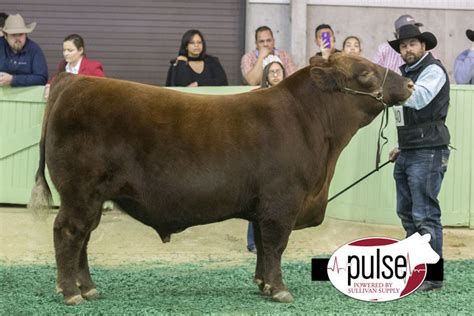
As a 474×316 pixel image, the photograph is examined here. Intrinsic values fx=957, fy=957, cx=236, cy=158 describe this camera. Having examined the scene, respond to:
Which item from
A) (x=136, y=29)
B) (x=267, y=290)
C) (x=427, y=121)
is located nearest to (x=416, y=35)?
(x=427, y=121)

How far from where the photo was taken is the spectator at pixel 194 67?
10.2 m

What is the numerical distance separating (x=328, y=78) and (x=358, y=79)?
0.71ft

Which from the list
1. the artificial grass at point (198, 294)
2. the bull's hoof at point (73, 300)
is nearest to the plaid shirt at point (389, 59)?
the artificial grass at point (198, 294)

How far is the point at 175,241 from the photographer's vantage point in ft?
30.3

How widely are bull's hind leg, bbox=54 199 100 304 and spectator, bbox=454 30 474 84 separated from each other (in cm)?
553

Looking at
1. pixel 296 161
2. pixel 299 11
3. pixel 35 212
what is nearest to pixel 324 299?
pixel 296 161

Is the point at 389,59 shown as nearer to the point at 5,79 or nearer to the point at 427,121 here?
the point at 427,121

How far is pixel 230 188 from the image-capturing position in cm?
612

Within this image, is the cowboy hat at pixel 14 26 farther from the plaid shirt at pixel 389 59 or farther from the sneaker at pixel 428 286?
the sneaker at pixel 428 286

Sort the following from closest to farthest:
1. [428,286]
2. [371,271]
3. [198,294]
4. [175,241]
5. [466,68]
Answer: [371,271] < [198,294] < [428,286] < [175,241] < [466,68]

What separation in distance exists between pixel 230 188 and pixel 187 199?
0.28 meters

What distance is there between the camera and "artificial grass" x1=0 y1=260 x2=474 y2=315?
6.06m

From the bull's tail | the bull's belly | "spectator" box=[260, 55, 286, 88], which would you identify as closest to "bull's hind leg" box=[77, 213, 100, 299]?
the bull's tail

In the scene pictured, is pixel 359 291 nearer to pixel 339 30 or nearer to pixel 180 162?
pixel 180 162
